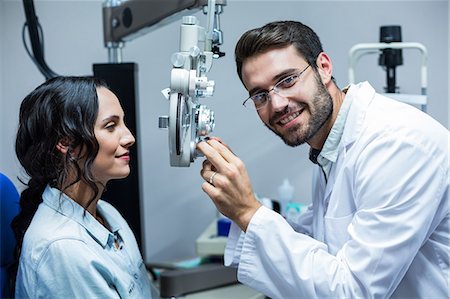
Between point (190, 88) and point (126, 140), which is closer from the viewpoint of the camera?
point (190, 88)

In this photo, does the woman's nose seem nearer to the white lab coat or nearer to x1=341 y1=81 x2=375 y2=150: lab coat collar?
the white lab coat

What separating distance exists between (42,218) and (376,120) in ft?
2.61

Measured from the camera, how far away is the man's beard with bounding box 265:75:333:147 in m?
1.33

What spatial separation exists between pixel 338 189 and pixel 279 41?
38 centimetres

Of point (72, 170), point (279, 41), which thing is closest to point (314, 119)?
point (279, 41)

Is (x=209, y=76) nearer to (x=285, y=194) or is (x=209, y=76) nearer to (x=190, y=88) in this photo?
(x=285, y=194)

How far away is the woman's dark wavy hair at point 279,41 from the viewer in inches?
52.1

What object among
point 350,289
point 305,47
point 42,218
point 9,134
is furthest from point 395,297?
point 9,134

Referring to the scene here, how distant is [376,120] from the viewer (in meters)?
1.25

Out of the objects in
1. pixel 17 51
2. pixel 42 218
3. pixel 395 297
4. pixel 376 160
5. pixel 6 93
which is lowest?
pixel 395 297

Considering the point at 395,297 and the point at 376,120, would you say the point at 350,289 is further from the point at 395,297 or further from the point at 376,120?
the point at 376,120

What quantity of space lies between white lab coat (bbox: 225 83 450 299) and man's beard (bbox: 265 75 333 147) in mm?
80

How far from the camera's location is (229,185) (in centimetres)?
119

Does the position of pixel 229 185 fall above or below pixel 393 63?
below
